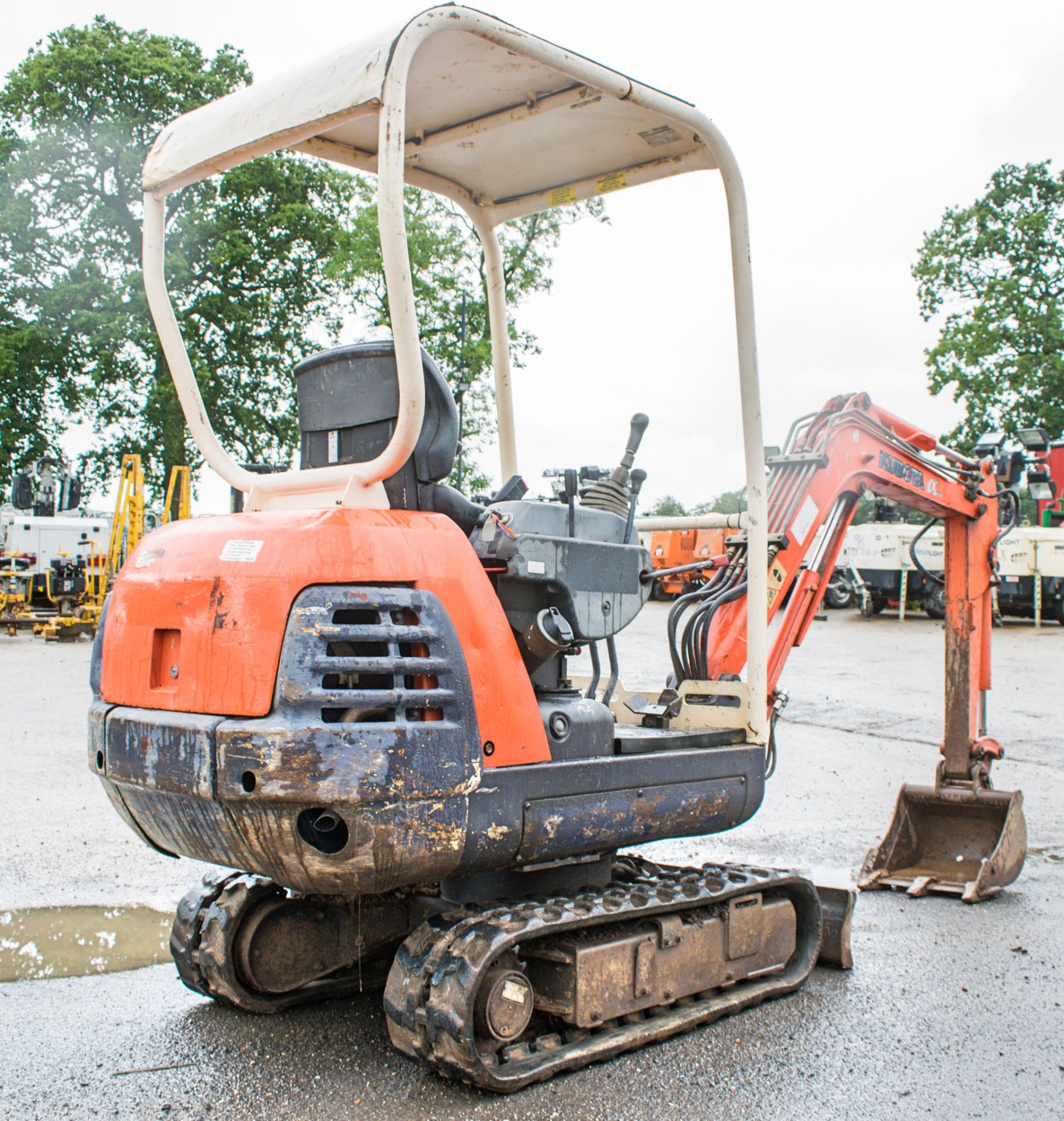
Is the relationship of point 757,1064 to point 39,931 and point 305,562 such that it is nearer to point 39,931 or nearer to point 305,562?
point 305,562

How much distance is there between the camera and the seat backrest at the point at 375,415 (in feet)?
12.8

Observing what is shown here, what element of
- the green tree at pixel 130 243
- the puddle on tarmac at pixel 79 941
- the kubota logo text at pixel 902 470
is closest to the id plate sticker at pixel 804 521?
the kubota logo text at pixel 902 470

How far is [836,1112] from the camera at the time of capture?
369cm

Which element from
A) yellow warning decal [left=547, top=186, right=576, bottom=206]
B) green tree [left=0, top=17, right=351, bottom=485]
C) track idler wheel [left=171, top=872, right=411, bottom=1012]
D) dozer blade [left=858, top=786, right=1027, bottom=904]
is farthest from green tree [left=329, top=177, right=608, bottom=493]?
green tree [left=0, top=17, right=351, bottom=485]

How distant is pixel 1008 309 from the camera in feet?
136

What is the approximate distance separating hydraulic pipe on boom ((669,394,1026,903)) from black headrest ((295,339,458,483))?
5.88 ft

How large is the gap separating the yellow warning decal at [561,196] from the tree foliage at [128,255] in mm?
→ 17310

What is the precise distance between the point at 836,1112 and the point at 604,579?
1820 mm

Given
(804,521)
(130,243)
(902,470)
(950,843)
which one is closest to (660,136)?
(804,521)

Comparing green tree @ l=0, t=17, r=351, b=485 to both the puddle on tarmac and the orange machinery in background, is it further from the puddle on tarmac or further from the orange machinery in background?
the puddle on tarmac

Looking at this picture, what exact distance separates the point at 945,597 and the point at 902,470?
1.02 m

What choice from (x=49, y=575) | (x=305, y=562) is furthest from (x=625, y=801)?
(x=49, y=575)

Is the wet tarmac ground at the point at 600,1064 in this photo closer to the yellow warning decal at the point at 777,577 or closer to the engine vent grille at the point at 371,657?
the engine vent grille at the point at 371,657

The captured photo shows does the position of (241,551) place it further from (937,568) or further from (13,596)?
(937,568)
